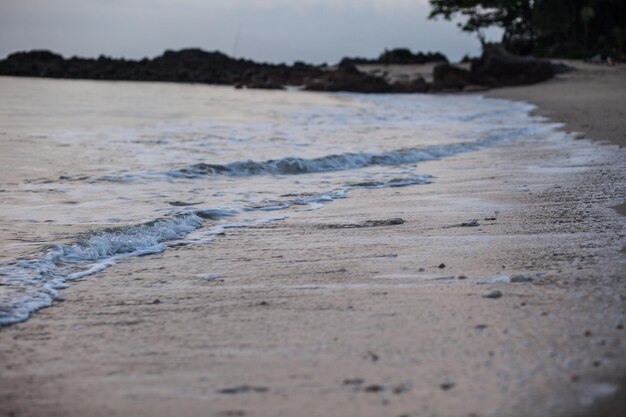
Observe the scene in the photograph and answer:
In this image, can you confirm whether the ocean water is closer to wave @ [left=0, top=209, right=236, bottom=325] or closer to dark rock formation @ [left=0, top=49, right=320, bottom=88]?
wave @ [left=0, top=209, right=236, bottom=325]

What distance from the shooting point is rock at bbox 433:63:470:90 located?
30047mm

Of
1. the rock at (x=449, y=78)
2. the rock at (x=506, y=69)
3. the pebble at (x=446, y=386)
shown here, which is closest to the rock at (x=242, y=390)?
the pebble at (x=446, y=386)

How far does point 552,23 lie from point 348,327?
37200 millimetres

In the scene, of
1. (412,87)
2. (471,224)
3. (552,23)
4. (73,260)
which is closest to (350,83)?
(412,87)

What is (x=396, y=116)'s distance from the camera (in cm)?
1573

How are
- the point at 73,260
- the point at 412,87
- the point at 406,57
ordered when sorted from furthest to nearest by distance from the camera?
the point at 406,57 < the point at 412,87 < the point at 73,260

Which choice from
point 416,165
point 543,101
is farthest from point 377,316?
point 543,101

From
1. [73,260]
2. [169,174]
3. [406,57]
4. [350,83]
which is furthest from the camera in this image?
[406,57]

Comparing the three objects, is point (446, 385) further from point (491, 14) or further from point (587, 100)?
point (491, 14)

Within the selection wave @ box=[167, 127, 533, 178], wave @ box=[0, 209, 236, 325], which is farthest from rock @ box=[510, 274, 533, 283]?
wave @ box=[167, 127, 533, 178]

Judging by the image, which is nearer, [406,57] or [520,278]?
[520,278]

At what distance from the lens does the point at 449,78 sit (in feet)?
103

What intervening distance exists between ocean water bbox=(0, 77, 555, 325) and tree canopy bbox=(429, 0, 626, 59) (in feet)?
77.5

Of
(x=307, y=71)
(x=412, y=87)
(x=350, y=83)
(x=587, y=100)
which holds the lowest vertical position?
(x=587, y=100)
